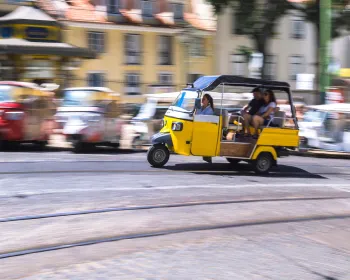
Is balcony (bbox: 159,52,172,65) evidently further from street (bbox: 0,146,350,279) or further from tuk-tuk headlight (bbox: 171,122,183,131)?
tuk-tuk headlight (bbox: 171,122,183,131)

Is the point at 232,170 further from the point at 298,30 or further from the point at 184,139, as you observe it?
the point at 298,30

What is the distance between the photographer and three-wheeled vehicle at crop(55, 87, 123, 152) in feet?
47.6

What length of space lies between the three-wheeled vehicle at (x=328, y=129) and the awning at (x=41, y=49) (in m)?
11.6

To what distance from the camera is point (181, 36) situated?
3045 cm

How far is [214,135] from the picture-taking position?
1192 cm

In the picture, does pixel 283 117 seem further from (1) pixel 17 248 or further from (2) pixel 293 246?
(1) pixel 17 248

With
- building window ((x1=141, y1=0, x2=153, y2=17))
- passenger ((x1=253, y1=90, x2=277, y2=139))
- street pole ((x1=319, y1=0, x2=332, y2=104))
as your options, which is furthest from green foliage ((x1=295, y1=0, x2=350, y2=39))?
passenger ((x1=253, y1=90, x2=277, y2=139))

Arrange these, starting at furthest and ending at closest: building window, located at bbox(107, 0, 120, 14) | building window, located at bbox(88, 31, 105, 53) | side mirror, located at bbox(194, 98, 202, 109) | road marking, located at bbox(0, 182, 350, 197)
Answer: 1. building window, located at bbox(107, 0, 120, 14)
2. building window, located at bbox(88, 31, 105, 53)
3. side mirror, located at bbox(194, 98, 202, 109)
4. road marking, located at bbox(0, 182, 350, 197)

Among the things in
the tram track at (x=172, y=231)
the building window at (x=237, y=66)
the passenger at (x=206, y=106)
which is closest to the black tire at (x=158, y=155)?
the passenger at (x=206, y=106)

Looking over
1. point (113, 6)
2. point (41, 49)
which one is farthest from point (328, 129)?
point (113, 6)

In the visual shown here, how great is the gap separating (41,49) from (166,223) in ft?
66.3

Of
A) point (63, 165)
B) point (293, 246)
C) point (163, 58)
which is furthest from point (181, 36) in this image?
point (293, 246)

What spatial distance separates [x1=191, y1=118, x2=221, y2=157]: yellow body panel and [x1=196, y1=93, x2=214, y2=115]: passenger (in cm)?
22

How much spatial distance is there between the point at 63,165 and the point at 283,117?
4.69 metres
